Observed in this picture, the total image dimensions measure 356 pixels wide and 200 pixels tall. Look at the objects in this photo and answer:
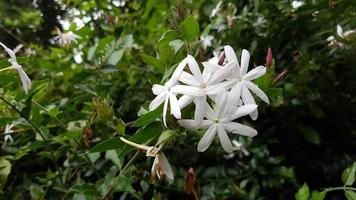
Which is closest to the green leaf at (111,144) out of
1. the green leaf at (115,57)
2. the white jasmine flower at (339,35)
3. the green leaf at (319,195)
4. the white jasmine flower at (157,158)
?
the white jasmine flower at (157,158)

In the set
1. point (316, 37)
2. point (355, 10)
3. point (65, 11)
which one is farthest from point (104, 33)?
point (355, 10)

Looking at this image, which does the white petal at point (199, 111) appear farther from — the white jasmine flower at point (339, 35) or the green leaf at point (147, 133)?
the white jasmine flower at point (339, 35)

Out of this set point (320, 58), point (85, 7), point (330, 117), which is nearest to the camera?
point (320, 58)

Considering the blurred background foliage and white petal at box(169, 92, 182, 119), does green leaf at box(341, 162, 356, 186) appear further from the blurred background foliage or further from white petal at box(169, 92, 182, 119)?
white petal at box(169, 92, 182, 119)

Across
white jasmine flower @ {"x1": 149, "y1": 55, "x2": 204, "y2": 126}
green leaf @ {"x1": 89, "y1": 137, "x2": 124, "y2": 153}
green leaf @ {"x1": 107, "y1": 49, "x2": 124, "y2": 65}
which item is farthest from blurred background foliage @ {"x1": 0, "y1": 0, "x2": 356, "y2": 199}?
white jasmine flower @ {"x1": 149, "y1": 55, "x2": 204, "y2": 126}

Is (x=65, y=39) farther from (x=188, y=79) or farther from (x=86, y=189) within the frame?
(x=188, y=79)

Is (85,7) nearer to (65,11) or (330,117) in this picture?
(65,11)
